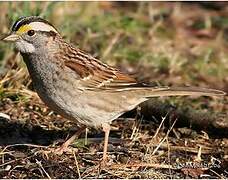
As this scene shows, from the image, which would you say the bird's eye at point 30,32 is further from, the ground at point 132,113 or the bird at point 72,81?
the ground at point 132,113

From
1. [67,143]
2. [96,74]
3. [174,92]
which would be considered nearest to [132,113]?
[174,92]

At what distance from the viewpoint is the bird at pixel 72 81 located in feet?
18.3

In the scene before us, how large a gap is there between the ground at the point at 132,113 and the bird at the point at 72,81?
0.83 feet

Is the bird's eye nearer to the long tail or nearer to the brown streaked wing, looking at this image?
the brown streaked wing

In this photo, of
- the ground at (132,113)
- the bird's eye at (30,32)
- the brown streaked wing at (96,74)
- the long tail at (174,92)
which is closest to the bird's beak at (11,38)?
the bird's eye at (30,32)

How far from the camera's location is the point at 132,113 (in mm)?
6641

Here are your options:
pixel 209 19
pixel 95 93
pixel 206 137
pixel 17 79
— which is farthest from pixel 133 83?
pixel 209 19

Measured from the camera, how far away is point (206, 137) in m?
6.25

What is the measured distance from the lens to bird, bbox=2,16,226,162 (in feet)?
18.3

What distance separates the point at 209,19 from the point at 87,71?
475cm

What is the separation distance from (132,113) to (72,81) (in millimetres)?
1142

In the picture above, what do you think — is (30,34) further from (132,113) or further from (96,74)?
(132,113)

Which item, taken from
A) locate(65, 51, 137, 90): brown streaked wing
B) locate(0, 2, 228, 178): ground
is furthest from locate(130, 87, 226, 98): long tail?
locate(0, 2, 228, 178): ground

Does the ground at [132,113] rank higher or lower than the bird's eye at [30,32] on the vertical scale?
lower
